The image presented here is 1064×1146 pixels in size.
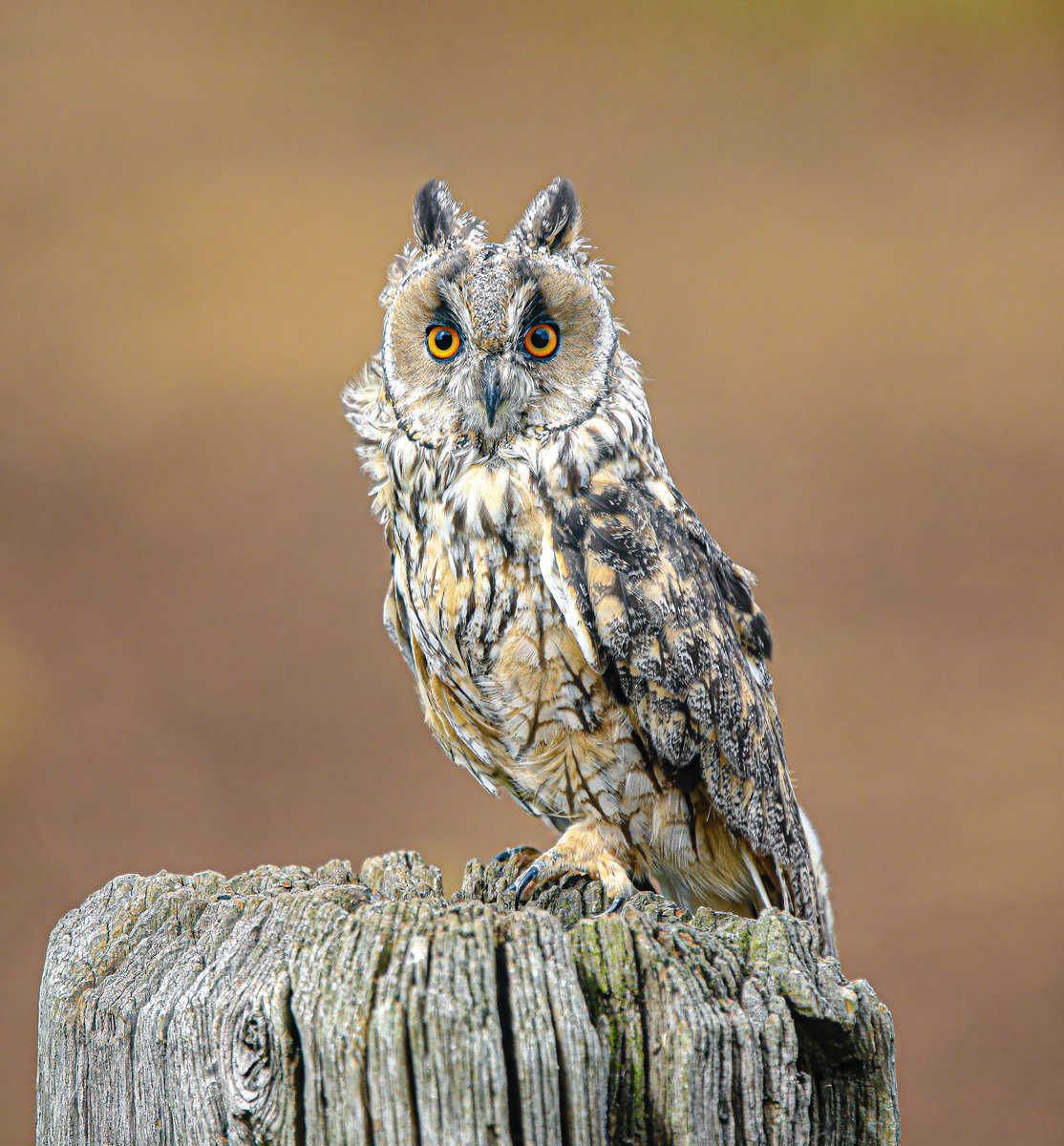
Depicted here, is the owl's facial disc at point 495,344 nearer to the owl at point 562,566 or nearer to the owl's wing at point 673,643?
the owl at point 562,566

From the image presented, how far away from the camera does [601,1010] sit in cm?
89

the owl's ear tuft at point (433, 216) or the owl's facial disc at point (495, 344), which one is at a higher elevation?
the owl's ear tuft at point (433, 216)

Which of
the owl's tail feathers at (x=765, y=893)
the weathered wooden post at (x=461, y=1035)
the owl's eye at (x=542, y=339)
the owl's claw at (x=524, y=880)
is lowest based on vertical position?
the weathered wooden post at (x=461, y=1035)

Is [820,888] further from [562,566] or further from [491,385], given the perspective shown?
[491,385]

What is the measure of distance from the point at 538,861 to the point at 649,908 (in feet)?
1.24

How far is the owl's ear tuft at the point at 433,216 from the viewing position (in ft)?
5.25

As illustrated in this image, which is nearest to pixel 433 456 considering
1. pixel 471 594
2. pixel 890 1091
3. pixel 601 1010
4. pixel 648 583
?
pixel 471 594

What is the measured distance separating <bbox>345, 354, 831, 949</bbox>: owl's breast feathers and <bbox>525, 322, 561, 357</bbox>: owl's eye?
12 cm

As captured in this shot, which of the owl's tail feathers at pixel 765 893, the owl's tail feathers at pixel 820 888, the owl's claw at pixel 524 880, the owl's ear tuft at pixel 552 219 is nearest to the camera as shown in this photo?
the owl's claw at pixel 524 880

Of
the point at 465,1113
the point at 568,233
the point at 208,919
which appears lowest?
the point at 465,1113

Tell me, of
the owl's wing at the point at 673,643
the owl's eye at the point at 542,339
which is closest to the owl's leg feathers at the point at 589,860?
the owl's wing at the point at 673,643

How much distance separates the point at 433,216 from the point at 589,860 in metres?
0.97

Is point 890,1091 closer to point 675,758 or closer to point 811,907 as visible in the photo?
point 675,758

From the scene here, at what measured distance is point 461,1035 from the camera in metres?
0.83
